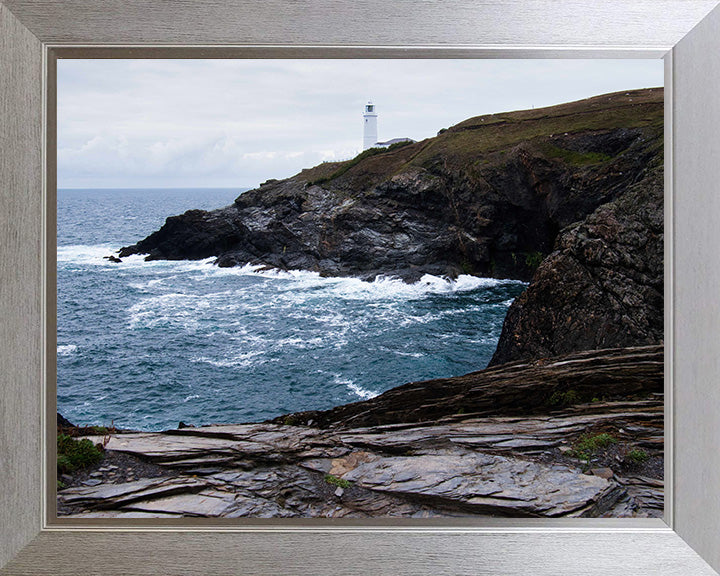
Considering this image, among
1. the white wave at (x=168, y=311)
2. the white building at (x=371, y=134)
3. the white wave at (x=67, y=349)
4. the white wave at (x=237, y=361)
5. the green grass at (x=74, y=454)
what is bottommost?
the green grass at (x=74, y=454)

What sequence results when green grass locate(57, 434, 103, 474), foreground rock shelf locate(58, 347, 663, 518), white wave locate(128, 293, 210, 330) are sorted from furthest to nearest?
white wave locate(128, 293, 210, 330)
green grass locate(57, 434, 103, 474)
foreground rock shelf locate(58, 347, 663, 518)

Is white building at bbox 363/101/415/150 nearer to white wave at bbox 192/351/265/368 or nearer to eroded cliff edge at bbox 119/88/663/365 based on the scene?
eroded cliff edge at bbox 119/88/663/365

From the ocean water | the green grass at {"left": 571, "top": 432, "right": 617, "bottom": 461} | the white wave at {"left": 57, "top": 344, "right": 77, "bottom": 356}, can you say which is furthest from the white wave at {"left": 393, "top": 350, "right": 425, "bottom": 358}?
the white wave at {"left": 57, "top": 344, "right": 77, "bottom": 356}

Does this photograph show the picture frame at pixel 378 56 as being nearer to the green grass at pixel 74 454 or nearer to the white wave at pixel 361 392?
the green grass at pixel 74 454

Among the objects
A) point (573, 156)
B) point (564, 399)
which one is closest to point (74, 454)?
point (564, 399)

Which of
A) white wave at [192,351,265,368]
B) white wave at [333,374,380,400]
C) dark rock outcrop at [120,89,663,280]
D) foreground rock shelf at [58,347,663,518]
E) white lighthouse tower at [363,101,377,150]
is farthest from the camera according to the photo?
white lighthouse tower at [363,101,377,150]

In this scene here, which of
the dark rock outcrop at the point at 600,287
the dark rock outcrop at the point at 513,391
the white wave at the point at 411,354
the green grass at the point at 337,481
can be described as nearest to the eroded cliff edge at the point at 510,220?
the dark rock outcrop at the point at 600,287

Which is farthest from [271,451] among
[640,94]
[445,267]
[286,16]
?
[640,94]

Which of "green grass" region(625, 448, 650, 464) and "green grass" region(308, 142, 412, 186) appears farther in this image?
"green grass" region(308, 142, 412, 186)
